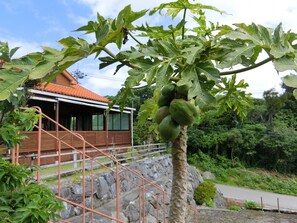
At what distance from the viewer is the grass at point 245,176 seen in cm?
1952

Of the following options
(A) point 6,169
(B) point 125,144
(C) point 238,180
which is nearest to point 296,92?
(A) point 6,169

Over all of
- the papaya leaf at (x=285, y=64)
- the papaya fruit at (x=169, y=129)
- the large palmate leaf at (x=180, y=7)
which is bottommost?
the papaya fruit at (x=169, y=129)

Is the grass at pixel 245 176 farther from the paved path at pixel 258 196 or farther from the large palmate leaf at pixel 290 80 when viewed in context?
the large palmate leaf at pixel 290 80

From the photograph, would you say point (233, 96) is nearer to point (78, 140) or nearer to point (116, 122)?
point (78, 140)

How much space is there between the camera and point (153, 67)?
134 cm

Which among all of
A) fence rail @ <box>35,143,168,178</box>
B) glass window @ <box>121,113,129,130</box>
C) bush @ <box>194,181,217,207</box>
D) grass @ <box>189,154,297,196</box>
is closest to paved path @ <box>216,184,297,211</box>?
grass @ <box>189,154,297,196</box>

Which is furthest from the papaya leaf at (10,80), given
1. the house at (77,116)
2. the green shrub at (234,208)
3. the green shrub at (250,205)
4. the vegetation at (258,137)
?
the vegetation at (258,137)

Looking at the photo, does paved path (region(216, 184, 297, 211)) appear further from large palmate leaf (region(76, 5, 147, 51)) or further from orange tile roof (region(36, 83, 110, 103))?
large palmate leaf (region(76, 5, 147, 51))

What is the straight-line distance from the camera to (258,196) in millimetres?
17406

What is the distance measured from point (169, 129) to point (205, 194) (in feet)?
42.1

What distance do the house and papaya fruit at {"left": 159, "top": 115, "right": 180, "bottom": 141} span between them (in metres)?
8.68

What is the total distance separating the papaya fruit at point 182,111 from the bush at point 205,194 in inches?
496

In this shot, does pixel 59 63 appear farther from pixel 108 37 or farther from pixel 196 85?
pixel 196 85

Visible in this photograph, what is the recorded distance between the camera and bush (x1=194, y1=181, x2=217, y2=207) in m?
13.3
